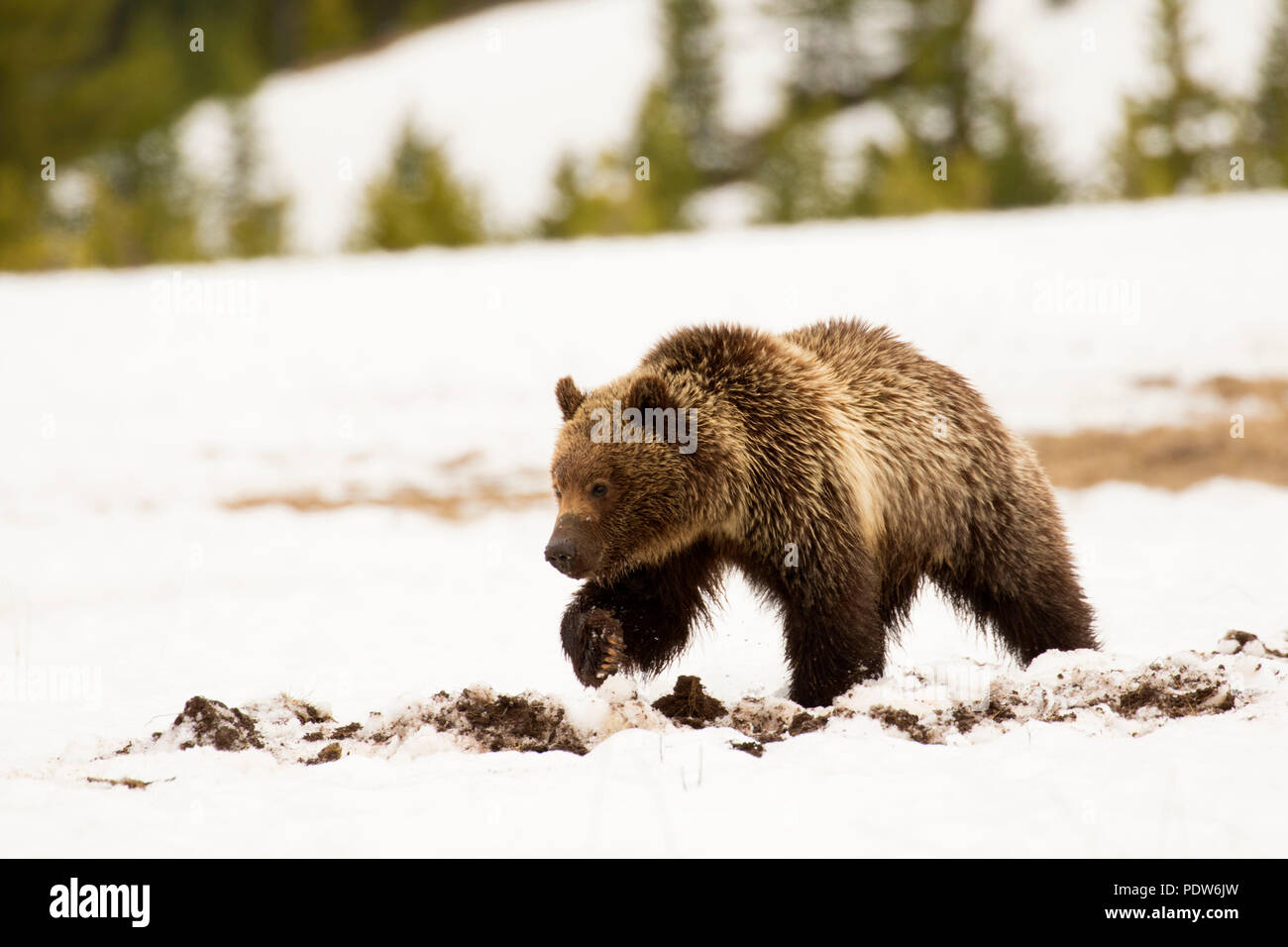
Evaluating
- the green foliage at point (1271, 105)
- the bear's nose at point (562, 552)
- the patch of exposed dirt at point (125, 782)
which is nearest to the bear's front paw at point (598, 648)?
the bear's nose at point (562, 552)

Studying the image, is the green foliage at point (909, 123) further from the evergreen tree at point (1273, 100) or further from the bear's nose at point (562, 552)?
the bear's nose at point (562, 552)

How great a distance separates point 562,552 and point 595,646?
0.55 meters

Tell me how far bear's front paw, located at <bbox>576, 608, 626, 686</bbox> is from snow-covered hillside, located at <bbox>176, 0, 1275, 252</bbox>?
112 ft

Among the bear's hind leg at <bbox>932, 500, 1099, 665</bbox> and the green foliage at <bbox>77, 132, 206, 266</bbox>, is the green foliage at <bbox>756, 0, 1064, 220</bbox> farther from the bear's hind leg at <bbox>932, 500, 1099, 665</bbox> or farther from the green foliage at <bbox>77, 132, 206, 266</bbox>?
the bear's hind leg at <bbox>932, 500, 1099, 665</bbox>

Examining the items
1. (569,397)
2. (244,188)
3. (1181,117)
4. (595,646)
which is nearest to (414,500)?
(569,397)

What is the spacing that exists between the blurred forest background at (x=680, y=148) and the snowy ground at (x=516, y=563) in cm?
865

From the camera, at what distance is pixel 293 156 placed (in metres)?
46.0

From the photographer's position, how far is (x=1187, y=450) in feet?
36.3

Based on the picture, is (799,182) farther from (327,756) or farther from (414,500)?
(327,756)

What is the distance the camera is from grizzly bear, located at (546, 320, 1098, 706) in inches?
202

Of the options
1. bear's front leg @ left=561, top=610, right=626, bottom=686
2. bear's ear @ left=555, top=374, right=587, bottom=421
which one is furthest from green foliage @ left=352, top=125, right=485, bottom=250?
bear's front leg @ left=561, top=610, right=626, bottom=686
